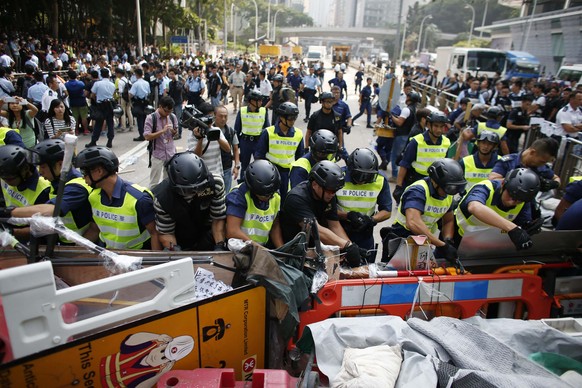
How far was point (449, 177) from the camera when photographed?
3707mm

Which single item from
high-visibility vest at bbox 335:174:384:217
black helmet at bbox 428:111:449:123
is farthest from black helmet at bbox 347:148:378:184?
black helmet at bbox 428:111:449:123

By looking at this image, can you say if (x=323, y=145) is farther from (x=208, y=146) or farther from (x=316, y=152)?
(x=208, y=146)

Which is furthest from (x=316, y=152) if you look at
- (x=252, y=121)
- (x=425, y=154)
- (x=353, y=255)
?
(x=252, y=121)

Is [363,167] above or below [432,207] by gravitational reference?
above

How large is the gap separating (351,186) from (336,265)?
4.43ft

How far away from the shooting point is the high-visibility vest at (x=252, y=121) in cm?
711

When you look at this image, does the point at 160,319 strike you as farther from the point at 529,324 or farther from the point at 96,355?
the point at 529,324

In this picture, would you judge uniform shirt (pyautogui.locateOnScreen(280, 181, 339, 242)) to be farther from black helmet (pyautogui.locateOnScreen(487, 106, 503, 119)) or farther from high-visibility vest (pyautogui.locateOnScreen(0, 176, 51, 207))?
black helmet (pyautogui.locateOnScreen(487, 106, 503, 119))

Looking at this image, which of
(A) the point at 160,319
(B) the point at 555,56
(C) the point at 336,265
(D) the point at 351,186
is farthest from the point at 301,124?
(B) the point at 555,56

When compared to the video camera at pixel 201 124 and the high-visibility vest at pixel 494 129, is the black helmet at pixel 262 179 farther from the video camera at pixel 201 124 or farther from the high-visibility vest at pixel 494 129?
the high-visibility vest at pixel 494 129

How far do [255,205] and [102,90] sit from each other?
27.8ft

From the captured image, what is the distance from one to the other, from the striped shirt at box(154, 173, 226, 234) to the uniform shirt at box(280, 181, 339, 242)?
596mm

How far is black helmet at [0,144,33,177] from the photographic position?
340cm

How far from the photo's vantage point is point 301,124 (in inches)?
603
